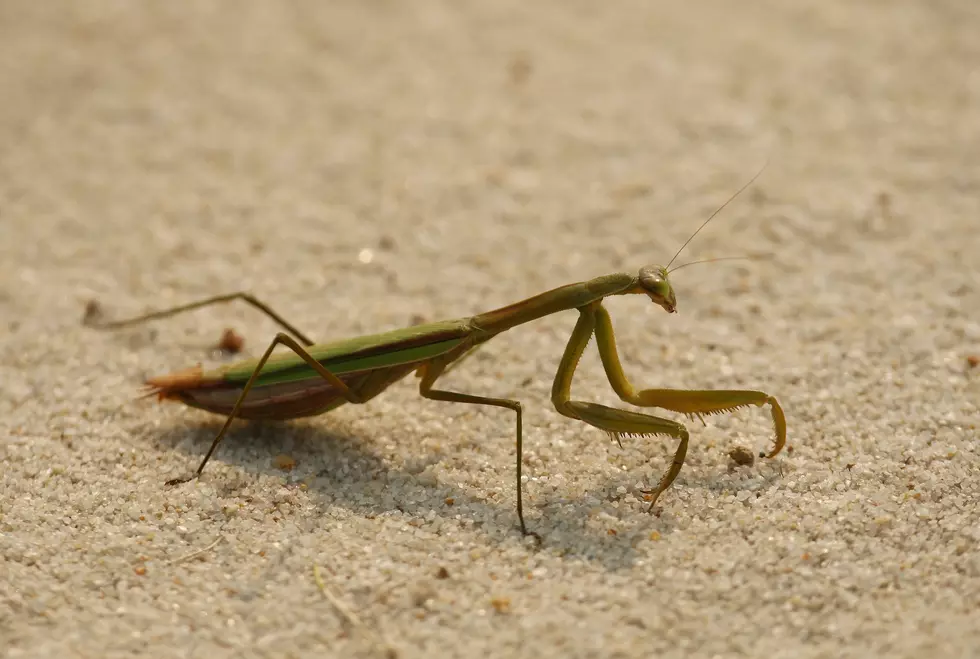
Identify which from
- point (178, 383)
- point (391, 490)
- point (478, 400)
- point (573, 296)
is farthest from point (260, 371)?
point (573, 296)

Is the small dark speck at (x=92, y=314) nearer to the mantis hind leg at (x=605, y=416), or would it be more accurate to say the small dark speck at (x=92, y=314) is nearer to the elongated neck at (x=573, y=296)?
the elongated neck at (x=573, y=296)

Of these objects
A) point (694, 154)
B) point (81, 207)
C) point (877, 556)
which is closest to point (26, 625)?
point (877, 556)

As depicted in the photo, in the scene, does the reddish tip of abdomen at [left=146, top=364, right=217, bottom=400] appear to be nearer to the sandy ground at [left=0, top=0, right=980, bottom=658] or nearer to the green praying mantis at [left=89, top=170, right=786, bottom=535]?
the green praying mantis at [left=89, top=170, right=786, bottom=535]

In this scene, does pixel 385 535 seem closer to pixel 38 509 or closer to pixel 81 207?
pixel 38 509

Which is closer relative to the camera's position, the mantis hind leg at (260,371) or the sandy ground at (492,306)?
the sandy ground at (492,306)

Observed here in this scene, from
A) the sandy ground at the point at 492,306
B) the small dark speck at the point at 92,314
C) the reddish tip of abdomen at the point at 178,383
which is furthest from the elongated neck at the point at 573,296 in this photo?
the small dark speck at the point at 92,314

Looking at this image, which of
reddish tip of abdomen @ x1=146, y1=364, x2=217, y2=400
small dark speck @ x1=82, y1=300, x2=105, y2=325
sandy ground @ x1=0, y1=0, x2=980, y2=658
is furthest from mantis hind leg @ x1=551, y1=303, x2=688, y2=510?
small dark speck @ x1=82, y1=300, x2=105, y2=325
